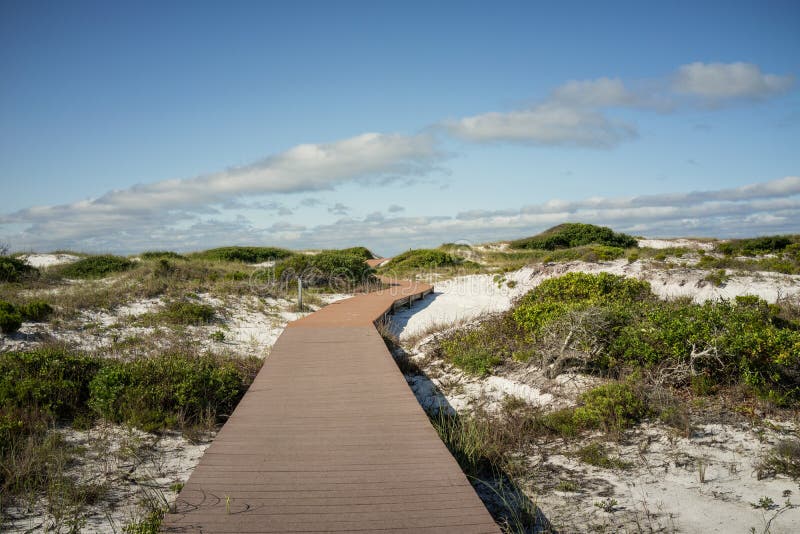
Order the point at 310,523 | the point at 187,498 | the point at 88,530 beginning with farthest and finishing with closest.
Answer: the point at 88,530
the point at 187,498
the point at 310,523

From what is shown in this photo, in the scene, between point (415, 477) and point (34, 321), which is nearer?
point (415, 477)

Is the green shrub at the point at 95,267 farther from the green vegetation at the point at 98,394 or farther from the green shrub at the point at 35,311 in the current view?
the green vegetation at the point at 98,394

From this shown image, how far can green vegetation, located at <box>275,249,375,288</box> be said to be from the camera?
1861 centimetres

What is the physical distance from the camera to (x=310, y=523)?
3.58 meters

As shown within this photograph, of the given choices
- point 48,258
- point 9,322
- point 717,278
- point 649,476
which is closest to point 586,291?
point 717,278

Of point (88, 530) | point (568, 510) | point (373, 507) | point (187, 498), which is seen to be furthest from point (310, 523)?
point (568, 510)

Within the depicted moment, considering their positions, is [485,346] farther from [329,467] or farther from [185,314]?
[185,314]

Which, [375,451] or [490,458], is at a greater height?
[375,451]

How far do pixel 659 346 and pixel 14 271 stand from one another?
1719cm

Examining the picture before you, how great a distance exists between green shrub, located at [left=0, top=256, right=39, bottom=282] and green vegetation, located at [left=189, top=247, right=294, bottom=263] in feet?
42.9

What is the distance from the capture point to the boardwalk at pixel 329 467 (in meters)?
3.62

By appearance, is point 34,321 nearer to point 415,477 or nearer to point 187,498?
point 187,498

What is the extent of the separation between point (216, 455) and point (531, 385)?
15.9 feet

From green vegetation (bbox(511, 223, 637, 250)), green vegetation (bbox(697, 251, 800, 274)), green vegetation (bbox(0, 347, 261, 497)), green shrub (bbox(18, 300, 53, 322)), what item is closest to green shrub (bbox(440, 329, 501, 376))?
green vegetation (bbox(0, 347, 261, 497))
